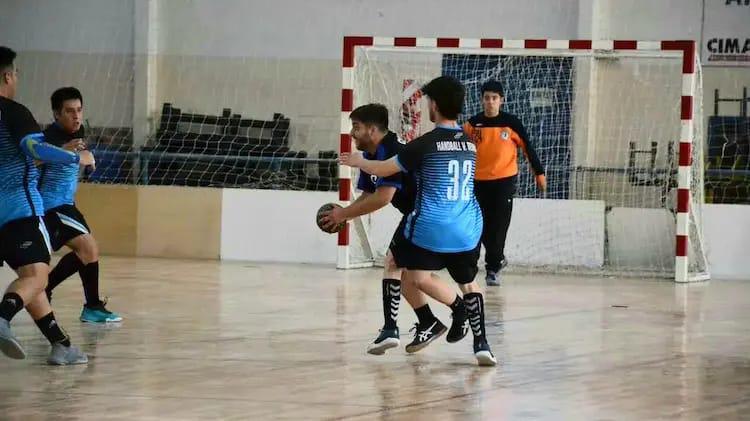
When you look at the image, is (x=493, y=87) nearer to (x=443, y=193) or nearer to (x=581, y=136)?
(x=581, y=136)

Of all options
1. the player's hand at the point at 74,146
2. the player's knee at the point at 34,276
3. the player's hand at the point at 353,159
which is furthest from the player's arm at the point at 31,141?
the player's hand at the point at 353,159

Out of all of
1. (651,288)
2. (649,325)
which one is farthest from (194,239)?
(649,325)

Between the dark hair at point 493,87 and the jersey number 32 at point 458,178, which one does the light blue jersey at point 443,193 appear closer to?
the jersey number 32 at point 458,178

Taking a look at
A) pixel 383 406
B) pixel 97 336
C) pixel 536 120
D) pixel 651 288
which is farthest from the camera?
pixel 536 120

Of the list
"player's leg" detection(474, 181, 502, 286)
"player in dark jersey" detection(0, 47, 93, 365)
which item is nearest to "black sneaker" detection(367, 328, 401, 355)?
"player in dark jersey" detection(0, 47, 93, 365)

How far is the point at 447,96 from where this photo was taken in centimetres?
800

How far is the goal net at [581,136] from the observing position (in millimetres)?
14797

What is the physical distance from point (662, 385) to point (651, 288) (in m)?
6.23

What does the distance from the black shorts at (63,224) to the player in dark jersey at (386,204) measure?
88.6 inches

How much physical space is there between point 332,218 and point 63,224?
2.32 m

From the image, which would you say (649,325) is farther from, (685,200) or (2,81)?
(2,81)

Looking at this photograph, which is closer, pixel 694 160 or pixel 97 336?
pixel 97 336

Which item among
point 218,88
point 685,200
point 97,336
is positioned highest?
point 218,88

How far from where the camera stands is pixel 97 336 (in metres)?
9.11
